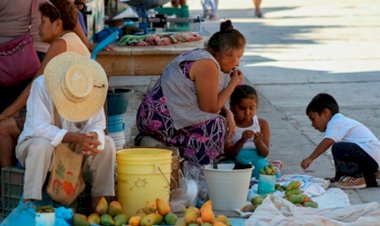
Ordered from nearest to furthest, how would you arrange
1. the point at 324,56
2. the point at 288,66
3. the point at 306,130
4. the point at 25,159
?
the point at 25,159 → the point at 306,130 → the point at 288,66 → the point at 324,56

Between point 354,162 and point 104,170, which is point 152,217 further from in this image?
point 354,162

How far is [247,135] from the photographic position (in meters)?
7.71

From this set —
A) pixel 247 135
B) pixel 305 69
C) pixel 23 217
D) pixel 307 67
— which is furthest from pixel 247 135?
pixel 307 67

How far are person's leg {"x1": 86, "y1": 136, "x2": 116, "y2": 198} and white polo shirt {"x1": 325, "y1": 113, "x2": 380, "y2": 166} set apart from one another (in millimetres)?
1887

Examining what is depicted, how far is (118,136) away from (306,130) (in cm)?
256

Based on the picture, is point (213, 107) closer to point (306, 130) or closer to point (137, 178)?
point (137, 178)

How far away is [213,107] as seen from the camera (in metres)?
7.29

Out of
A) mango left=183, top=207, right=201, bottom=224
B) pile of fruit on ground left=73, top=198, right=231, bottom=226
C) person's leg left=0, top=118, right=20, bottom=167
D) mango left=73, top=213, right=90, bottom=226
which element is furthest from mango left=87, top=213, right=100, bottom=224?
person's leg left=0, top=118, right=20, bottom=167

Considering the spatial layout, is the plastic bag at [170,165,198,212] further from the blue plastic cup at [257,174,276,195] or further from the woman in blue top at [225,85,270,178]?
the woman in blue top at [225,85,270,178]

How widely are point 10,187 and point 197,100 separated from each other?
60.3 inches

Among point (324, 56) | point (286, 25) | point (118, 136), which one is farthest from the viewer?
point (286, 25)

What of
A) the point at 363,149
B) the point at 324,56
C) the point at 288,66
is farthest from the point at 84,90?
the point at 324,56

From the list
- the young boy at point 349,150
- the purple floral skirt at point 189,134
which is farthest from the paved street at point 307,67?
the purple floral skirt at point 189,134

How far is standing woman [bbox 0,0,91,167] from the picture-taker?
6.73 m
